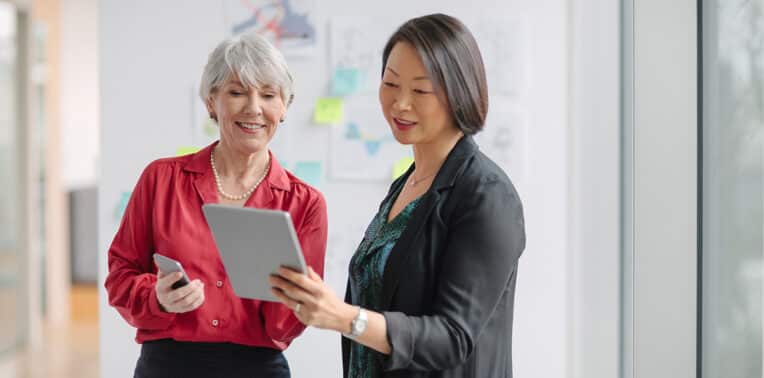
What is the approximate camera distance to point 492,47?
274 centimetres

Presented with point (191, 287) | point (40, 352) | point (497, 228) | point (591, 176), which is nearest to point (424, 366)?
point (497, 228)

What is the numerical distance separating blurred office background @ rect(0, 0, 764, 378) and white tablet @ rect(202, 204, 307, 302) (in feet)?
3.19

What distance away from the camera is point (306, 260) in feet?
5.46

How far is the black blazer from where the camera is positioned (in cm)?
136

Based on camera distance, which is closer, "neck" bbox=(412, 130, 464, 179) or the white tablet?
the white tablet

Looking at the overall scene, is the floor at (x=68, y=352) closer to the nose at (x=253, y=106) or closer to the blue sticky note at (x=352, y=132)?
the blue sticky note at (x=352, y=132)

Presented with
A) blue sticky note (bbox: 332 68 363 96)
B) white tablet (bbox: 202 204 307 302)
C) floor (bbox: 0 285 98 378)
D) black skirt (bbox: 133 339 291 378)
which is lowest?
floor (bbox: 0 285 98 378)

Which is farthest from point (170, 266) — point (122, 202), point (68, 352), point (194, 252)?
point (68, 352)

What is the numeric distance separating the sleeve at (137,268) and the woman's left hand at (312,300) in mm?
416

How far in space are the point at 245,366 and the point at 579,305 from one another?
54.1 inches

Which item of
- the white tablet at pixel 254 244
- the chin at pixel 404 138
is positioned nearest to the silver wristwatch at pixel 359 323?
the white tablet at pixel 254 244

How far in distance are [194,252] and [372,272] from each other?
0.42 metres

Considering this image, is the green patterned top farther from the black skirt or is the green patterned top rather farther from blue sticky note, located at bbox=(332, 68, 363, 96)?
blue sticky note, located at bbox=(332, 68, 363, 96)

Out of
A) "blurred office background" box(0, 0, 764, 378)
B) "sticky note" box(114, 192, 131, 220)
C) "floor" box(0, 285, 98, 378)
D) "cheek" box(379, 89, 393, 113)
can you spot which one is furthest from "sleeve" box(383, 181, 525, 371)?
"floor" box(0, 285, 98, 378)
